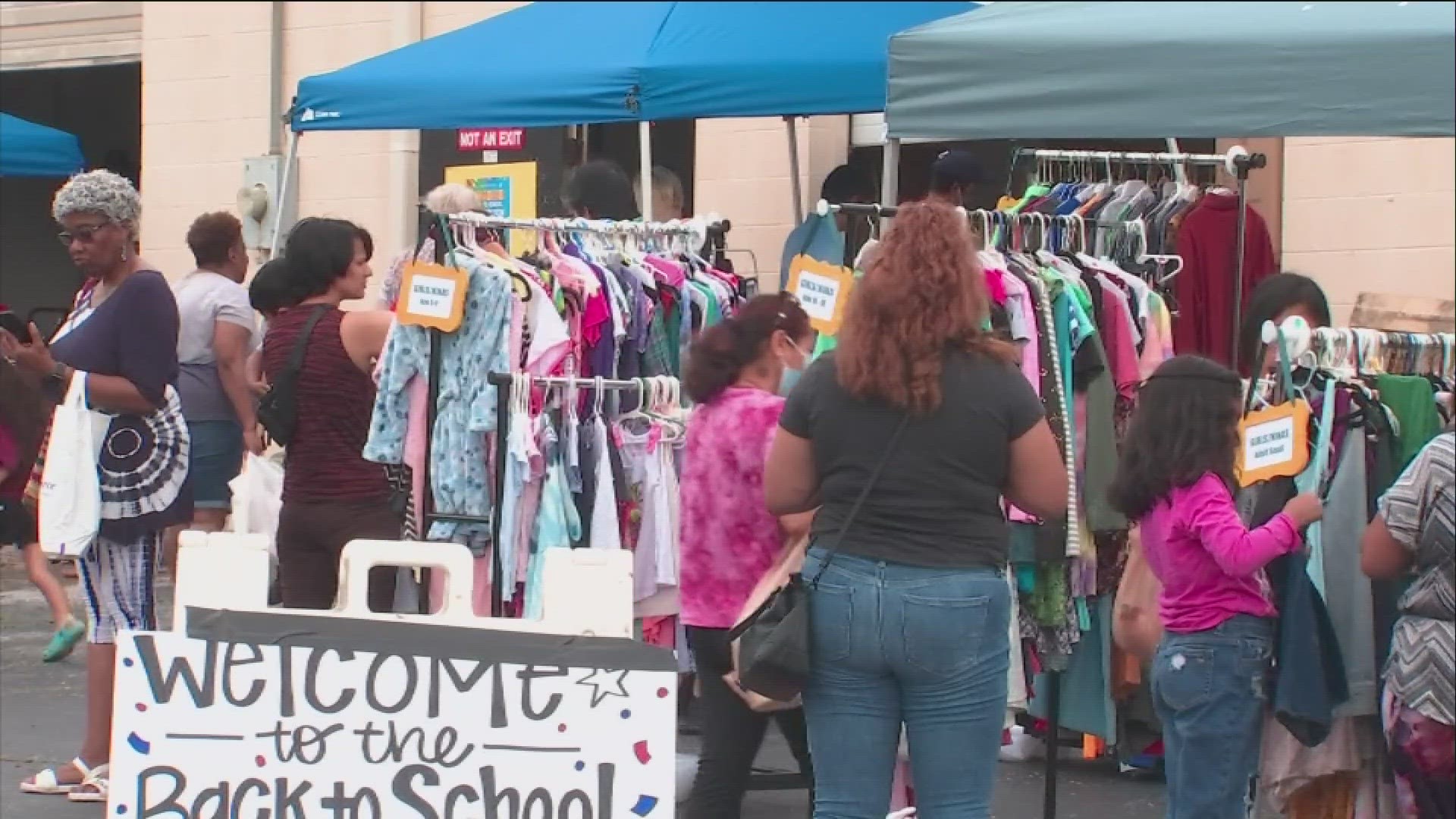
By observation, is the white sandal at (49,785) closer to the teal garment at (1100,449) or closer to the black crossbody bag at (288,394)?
the black crossbody bag at (288,394)

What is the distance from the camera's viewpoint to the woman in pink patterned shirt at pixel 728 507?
4855mm

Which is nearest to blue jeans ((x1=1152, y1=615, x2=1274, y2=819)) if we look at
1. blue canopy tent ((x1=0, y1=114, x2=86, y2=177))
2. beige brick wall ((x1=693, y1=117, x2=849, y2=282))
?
beige brick wall ((x1=693, y1=117, x2=849, y2=282))

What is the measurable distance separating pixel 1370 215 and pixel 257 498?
15.3 feet

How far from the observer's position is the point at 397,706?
4031mm

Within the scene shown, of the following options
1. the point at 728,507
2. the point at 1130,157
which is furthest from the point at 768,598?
the point at 1130,157

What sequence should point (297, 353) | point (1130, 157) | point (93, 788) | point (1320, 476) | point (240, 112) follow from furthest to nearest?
point (240, 112)
point (1130, 157)
point (93, 788)
point (297, 353)
point (1320, 476)

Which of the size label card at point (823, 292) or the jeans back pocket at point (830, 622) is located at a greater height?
the size label card at point (823, 292)

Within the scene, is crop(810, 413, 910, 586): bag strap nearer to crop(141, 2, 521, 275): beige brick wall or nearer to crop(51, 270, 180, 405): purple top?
crop(51, 270, 180, 405): purple top

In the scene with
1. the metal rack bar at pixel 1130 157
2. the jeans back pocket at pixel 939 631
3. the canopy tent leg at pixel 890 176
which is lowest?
the jeans back pocket at pixel 939 631

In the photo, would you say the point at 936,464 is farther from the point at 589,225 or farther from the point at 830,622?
the point at 589,225

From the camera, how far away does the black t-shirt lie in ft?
12.9

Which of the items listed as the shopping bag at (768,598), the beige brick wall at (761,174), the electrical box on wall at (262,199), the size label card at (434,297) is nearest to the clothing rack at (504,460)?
the size label card at (434,297)

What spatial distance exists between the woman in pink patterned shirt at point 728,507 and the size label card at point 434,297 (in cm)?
90

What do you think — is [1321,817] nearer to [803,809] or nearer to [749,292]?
[803,809]
